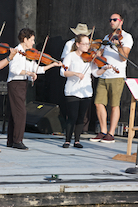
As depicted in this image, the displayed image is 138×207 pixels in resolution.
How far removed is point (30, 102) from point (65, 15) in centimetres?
169

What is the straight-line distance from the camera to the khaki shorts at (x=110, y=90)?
4902mm

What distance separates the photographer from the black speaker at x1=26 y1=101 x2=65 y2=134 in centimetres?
550

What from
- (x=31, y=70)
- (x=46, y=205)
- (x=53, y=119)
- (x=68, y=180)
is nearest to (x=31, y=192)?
(x=46, y=205)

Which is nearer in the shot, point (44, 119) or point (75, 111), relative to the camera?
point (75, 111)

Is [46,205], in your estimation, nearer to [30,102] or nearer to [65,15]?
[30,102]

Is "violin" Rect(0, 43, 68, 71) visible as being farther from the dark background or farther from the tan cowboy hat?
the dark background

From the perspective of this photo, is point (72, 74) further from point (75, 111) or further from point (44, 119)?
point (44, 119)

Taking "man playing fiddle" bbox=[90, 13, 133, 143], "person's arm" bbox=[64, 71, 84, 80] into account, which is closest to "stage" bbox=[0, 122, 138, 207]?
"person's arm" bbox=[64, 71, 84, 80]

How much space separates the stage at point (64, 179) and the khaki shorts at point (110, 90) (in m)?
1.15

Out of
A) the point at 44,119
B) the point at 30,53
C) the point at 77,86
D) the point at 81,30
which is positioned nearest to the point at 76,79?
the point at 77,86

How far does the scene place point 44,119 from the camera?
556 cm

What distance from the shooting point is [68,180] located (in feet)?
8.55

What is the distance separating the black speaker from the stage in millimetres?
1517

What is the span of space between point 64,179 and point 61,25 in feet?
14.1
